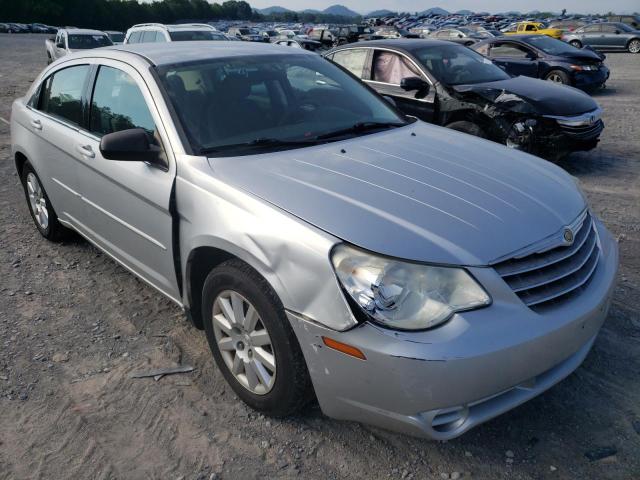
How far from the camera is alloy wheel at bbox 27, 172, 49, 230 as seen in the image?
15.1 feet

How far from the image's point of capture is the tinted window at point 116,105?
3146mm

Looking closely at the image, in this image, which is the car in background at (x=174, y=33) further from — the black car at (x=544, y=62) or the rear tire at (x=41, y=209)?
the rear tire at (x=41, y=209)

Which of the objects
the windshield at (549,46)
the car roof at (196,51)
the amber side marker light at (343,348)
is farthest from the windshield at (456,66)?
the windshield at (549,46)

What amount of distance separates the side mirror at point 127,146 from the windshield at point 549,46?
1253 centimetres

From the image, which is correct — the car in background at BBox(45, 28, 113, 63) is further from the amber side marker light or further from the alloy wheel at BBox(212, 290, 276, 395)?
the amber side marker light

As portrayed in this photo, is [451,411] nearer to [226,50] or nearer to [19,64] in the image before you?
[226,50]

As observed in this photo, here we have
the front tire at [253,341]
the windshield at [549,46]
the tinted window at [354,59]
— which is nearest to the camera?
the front tire at [253,341]

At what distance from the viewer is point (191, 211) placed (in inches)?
106

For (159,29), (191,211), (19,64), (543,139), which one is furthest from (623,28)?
(191,211)

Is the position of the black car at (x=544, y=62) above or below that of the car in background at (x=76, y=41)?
above

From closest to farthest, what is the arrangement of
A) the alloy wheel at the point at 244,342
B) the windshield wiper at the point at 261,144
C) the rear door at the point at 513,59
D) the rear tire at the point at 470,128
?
the alloy wheel at the point at 244,342
the windshield wiper at the point at 261,144
the rear tire at the point at 470,128
the rear door at the point at 513,59

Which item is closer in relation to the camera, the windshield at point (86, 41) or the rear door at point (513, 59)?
the rear door at point (513, 59)

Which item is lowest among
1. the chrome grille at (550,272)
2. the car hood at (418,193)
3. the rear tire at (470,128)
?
the rear tire at (470,128)

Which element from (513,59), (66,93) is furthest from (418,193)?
(513,59)
